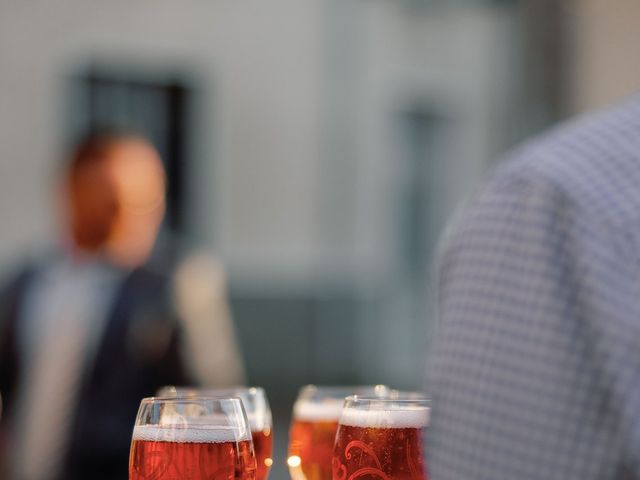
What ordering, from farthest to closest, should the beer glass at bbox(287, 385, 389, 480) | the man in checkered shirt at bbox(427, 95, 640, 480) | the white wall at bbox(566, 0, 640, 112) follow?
the white wall at bbox(566, 0, 640, 112) < the beer glass at bbox(287, 385, 389, 480) < the man in checkered shirt at bbox(427, 95, 640, 480)

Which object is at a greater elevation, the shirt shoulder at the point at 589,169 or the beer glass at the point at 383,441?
the shirt shoulder at the point at 589,169

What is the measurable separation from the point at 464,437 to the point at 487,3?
13908mm

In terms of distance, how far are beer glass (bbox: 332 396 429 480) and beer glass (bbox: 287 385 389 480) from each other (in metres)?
0.17

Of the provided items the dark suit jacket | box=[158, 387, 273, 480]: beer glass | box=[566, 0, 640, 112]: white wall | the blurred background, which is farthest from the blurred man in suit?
the blurred background

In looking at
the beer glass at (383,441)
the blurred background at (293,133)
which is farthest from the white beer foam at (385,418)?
the blurred background at (293,133)

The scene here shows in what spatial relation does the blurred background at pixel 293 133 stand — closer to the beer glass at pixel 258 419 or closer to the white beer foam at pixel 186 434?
the beer glass at pixel 258 419

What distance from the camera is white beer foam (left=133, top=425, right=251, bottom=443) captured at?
135cm

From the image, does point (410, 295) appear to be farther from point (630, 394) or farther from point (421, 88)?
point (630, 394)

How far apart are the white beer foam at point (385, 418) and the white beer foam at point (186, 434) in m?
0.12

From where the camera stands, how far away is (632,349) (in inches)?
38.9

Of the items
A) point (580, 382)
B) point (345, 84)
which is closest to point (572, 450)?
point (580, 382)

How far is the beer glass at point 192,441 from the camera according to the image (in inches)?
52.7

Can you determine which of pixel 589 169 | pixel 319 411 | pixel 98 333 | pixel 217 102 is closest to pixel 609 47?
pixel 98 333

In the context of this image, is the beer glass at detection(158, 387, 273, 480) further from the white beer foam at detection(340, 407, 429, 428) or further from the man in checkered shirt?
the man in checkered shirt
